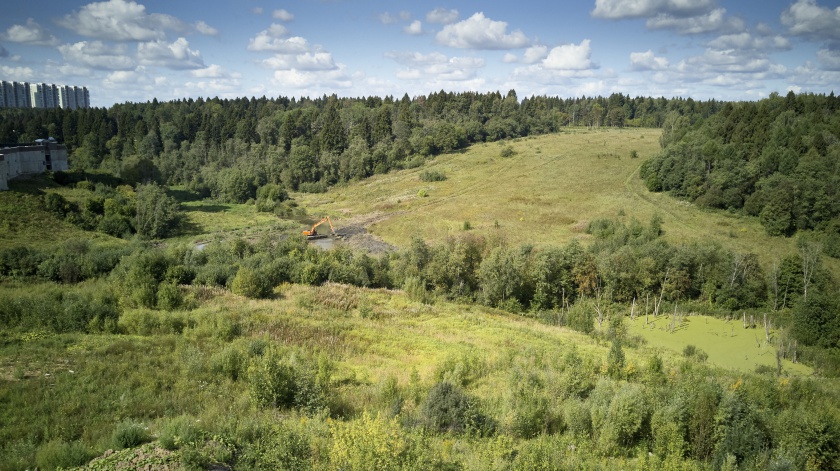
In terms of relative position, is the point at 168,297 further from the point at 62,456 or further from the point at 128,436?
the point at 62,456

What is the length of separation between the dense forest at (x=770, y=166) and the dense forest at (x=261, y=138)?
3752cm

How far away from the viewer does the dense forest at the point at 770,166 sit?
4475cm

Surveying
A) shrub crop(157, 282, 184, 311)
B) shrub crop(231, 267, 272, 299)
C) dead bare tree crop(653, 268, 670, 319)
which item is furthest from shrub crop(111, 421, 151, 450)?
dead bare tree crop(653, 268, 670, 319)

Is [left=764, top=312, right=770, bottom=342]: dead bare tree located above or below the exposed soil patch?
below

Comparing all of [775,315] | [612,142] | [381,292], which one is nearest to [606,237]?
[775,315]

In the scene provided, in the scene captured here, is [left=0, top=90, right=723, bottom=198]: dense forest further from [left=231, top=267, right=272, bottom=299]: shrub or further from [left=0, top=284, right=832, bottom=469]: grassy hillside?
[left=0, top=284, right=832, bottom=469]: grassy hillside

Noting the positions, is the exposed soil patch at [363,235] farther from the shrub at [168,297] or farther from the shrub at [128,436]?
the shrub at [128,436]

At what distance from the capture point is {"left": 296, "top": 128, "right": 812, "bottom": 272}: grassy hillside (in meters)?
47.2

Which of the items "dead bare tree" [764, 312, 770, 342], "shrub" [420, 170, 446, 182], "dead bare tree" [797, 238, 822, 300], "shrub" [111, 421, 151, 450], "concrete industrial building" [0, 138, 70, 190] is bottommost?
"dead bare tree" [764, 312, 770, 342]

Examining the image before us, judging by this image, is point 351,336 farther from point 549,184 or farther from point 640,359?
point 549,184

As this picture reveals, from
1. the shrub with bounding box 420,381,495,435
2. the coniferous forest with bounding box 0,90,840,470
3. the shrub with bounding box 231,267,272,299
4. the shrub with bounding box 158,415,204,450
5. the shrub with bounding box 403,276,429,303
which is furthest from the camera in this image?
the shrub with bounding box 403,276,429,303

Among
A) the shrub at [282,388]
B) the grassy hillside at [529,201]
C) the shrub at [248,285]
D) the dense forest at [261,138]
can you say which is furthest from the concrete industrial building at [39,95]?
the shrub at [282,388]

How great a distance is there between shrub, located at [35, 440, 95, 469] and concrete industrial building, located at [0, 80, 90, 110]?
516 ft

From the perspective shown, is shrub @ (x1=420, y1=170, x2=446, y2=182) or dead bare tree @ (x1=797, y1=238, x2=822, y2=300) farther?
shrub @ (x1=420, y1=170, x2=446, y2=182)
